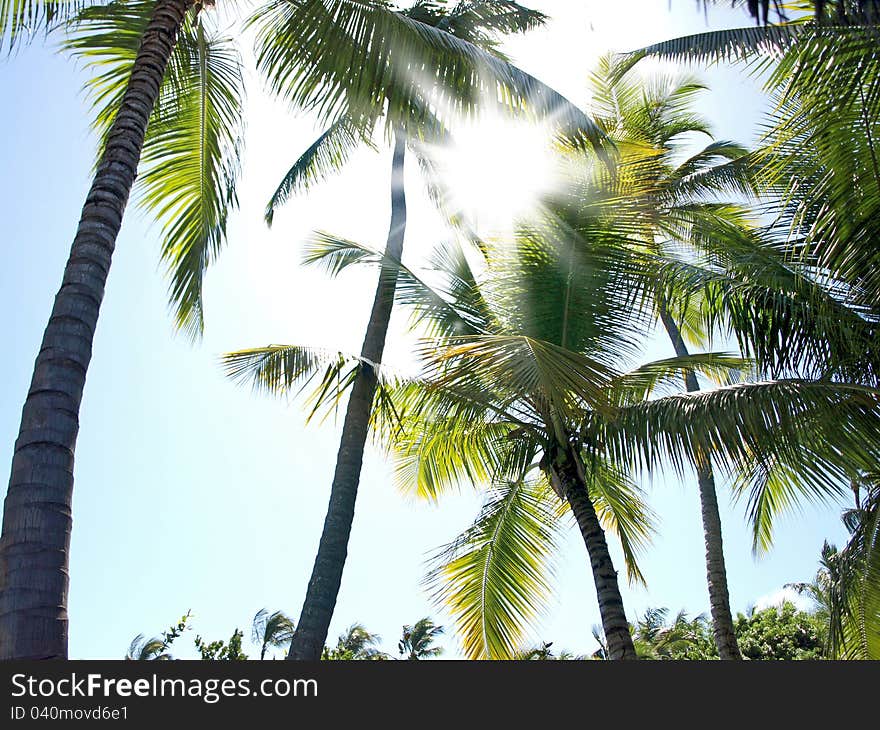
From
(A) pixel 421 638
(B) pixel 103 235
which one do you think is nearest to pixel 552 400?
(B) pixel 103 235

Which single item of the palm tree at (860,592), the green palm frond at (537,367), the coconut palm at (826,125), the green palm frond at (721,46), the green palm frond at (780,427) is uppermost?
the green palm frond at (721,46)

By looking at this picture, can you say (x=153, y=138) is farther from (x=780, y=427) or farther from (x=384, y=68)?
(x=780, y=427)

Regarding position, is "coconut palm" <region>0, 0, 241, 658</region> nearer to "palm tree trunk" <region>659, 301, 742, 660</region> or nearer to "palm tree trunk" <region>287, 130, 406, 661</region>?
"palm tree trunk" <region>287, 130, 406, 661</region>

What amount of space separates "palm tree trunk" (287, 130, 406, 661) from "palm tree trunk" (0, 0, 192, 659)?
3.49 meters

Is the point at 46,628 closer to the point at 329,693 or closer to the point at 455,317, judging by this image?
the point at 329,693

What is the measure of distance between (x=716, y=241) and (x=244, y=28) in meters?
5.53

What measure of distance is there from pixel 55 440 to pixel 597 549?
6.02 m

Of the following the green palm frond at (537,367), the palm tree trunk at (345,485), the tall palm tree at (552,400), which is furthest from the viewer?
the palm tree trunk at (345,485)

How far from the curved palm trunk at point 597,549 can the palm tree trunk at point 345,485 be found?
Answer: 233cm

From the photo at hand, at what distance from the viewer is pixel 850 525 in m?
19.7

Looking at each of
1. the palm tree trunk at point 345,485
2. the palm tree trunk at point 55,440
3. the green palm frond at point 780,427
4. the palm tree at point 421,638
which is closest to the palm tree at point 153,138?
the palm tree trunk at point 55,440

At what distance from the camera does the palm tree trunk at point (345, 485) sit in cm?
780

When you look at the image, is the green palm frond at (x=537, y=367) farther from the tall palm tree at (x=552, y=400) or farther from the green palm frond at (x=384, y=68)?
the green palm frond at (x=384, y=68)

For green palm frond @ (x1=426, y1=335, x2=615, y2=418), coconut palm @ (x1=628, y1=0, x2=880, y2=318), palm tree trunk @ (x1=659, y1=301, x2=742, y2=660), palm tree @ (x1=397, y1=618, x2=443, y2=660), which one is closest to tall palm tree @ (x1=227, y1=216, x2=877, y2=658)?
green palm frond @ (x1=426, y1=335, x2=615, y2=418)
